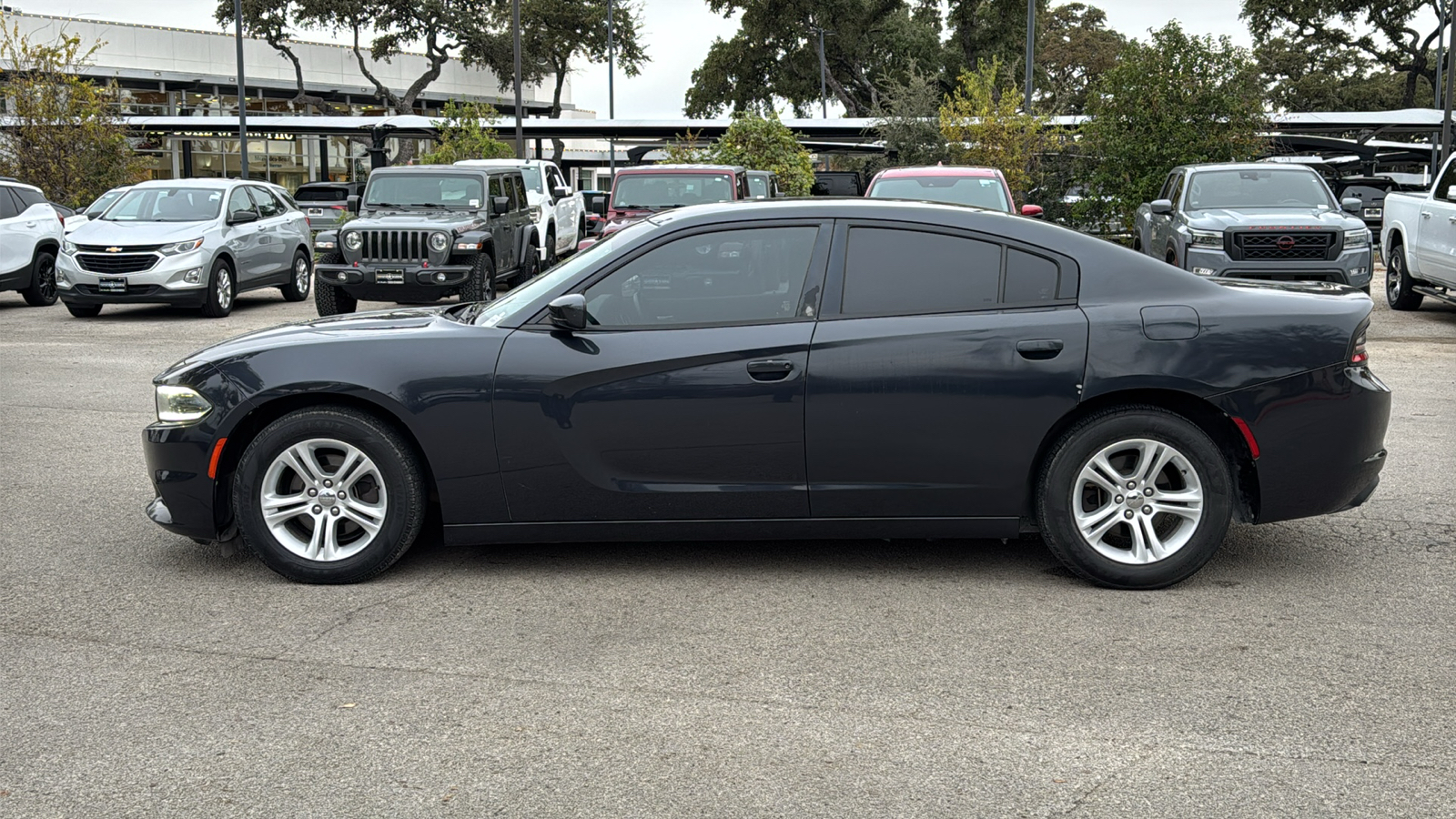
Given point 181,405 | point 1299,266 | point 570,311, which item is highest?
point 570,311

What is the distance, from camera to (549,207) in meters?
23.1

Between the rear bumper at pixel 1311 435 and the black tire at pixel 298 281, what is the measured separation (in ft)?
55.1

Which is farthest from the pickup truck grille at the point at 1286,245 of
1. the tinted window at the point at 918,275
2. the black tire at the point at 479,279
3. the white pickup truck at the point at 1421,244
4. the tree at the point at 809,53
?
the tree at the point at 809,53

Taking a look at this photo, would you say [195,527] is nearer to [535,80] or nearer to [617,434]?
[617,434]

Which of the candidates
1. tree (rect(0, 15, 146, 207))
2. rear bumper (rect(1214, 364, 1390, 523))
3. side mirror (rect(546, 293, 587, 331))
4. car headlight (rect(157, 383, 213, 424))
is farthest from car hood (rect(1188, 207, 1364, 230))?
tree (rect(0, 15, 146, 207))

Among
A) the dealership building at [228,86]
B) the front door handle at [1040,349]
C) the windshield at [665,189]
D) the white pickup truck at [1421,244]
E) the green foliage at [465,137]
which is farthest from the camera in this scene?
the dealership building at [228,86]

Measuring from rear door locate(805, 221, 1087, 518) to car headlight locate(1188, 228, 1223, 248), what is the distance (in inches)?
439

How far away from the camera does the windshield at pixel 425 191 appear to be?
1834 centimetres

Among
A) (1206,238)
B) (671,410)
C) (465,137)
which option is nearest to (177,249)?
(1206,238)

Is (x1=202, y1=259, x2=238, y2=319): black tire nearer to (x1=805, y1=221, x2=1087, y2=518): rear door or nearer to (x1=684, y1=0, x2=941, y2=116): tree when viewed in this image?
(x1=805, y1=221, x2=1087, y2=518): rear door

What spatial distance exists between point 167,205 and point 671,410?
1474 cm

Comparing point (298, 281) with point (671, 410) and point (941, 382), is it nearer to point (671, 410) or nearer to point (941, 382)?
point (671, 410)

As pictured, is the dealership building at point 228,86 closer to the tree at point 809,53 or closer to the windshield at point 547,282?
the tree at point 809,53

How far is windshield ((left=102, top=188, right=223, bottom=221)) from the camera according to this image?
18.0 metres
